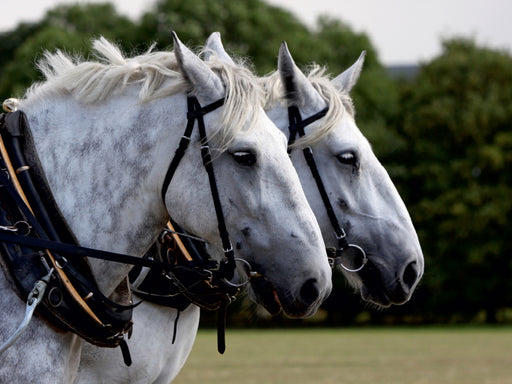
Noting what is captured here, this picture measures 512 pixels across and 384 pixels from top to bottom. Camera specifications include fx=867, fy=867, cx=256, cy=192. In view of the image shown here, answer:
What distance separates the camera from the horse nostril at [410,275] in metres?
6.07

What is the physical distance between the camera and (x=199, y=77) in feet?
13.4

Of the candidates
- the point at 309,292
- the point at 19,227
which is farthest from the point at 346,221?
the point at 19,227

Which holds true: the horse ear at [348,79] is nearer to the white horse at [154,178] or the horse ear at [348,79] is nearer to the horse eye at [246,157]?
the white horse at [154,178]

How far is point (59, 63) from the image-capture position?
4516 millimetres

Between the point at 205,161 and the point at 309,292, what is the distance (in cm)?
77

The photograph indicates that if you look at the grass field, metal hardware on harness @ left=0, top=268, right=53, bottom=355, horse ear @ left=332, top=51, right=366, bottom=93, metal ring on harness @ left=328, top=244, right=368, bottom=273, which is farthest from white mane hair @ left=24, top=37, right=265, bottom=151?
the grass field

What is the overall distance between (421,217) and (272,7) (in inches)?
501

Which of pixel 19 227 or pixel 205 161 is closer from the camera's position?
pixel 19 227

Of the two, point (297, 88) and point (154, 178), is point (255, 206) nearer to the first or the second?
point (154, 178)

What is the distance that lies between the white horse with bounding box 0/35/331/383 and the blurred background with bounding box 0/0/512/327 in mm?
33875

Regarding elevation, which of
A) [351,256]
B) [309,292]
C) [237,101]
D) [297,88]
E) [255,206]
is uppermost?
[237,101]

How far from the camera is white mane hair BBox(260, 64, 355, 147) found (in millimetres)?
6137

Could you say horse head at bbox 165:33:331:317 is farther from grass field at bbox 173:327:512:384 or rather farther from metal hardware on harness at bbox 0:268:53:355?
grass field at bbox 173:327:512:384

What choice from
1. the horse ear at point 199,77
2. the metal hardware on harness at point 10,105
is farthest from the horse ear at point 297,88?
the metal hardware on harness at point 10,105
